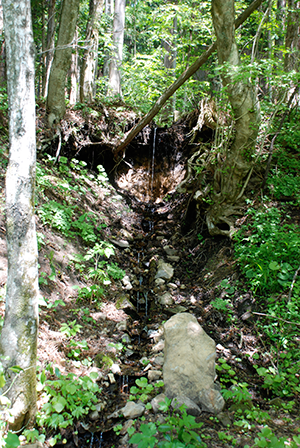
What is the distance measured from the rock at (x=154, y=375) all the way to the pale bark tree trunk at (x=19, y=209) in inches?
57.6

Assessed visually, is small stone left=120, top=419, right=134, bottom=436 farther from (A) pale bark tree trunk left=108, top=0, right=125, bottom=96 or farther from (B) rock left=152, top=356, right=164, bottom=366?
(A) pale bark tree trunk left=108, top=0, right=125, bottom=96

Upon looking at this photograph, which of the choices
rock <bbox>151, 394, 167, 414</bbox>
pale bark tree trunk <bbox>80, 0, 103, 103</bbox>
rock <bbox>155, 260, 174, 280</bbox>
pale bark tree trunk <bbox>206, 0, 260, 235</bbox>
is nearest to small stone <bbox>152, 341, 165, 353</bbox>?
rock <bbox>151, 394, 167, 414</bbox>

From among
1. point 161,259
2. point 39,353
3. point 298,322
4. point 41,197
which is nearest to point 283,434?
point 298,322

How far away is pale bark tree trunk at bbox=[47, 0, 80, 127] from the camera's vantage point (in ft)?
21.8

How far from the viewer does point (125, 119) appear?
820cm

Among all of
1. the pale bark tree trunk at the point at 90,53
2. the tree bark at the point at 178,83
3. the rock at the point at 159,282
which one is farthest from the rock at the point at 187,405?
the pale bark tree trunk at the point at 90,53

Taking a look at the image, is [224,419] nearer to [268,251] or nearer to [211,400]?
[211,400]

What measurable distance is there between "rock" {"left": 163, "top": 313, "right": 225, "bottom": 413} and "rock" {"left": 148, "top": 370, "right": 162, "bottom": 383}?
11.2 inches

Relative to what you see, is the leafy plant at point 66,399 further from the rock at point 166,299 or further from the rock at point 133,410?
the rock at point 166,299

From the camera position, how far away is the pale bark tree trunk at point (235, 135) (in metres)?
4.81

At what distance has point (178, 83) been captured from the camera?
6.64 metres

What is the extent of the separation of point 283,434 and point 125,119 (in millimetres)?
7773

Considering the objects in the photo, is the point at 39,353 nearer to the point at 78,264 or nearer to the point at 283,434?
the point at 78,264

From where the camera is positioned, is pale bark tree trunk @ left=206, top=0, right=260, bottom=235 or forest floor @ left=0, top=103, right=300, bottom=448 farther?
pale bark tree trunk @ left=206, top=0, right=260, bottom=235
